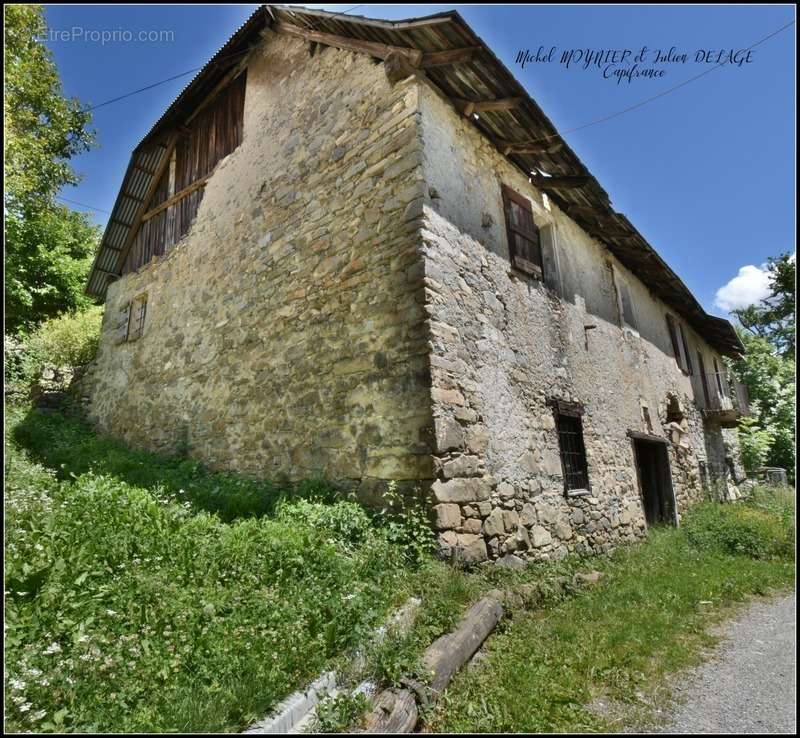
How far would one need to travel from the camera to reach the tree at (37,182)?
5777 mm

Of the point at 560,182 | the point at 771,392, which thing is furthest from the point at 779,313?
the point at 560,182

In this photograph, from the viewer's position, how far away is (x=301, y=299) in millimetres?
6262

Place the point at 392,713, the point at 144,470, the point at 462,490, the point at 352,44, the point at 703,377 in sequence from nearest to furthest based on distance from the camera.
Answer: the point at 392,713
the point at 462,490
the point at 352,44
the point at 144,470
the point at 703,377

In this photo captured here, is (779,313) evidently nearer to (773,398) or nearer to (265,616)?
(773,398)

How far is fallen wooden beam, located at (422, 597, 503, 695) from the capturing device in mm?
3211

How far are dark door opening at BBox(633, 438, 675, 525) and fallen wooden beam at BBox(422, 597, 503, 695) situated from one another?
654cm

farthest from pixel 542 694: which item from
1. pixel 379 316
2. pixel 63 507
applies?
pixel 63 507

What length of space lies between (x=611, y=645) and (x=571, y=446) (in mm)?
3219

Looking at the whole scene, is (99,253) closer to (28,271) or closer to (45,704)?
(28,271)

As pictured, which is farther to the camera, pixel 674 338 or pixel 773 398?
pixel 773 398

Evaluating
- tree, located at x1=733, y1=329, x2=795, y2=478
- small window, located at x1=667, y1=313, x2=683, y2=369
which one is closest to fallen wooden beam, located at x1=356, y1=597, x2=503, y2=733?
small window, located at x1=667, y1=313, x2=683, y2=369

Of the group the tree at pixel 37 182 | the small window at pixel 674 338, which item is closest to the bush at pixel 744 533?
the small window at pixel 674 338

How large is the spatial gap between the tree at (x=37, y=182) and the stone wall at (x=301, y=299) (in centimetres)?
276

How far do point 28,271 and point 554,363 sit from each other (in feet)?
53.9
